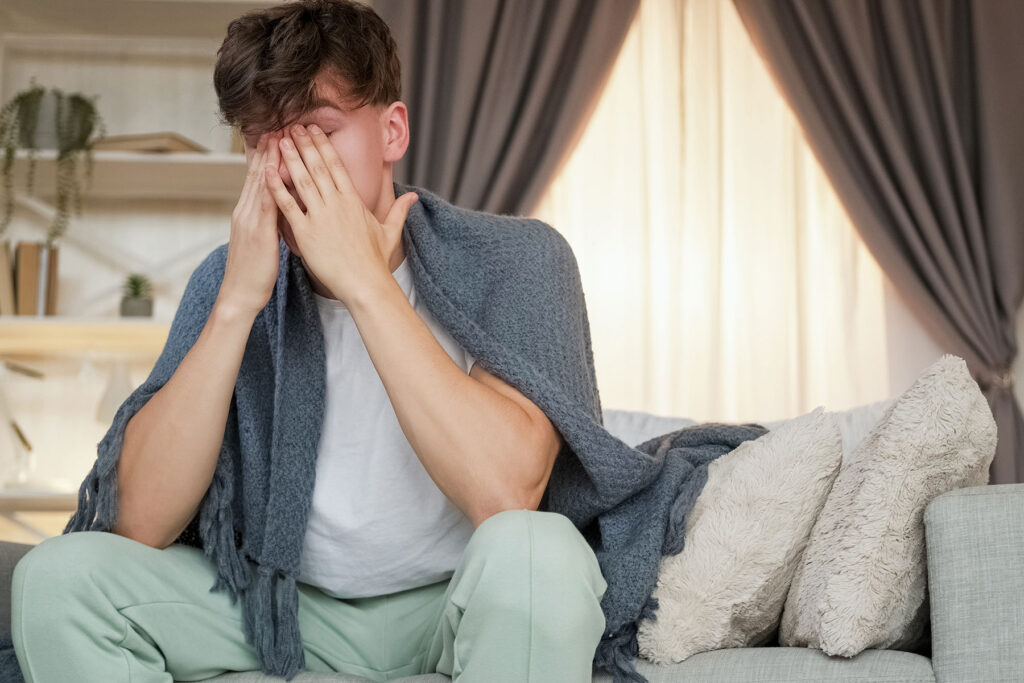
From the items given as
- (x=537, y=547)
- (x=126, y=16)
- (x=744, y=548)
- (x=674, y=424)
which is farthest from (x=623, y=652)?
(x=126, y=16)

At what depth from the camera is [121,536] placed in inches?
48.1

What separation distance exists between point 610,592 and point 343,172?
0.63 m

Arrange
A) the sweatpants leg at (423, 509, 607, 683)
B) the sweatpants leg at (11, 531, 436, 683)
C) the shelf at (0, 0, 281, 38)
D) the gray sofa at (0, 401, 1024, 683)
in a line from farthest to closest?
the shelf at (0, 0, 281, 38)
the gray sofa at (0, 401, 1024, 683)
the sweatpants leg at (11, 531, 436, 683)
the sweatpants leg at (423, 509, 607, 683)

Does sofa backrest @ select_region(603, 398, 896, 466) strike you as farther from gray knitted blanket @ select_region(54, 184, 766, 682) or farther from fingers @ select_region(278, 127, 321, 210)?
fingers @ select_region(278, 127, 321, 210)

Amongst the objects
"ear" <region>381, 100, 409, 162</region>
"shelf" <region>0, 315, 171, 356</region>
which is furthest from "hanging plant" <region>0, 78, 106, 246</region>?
"ear" <region>381, 100, 409, 162</region>

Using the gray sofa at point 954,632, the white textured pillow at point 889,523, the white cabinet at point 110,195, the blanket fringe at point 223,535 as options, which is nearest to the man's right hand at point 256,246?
the blanket fringe at point 223,535

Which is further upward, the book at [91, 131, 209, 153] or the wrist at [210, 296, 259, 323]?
the book at [91, 131, 209, 153]

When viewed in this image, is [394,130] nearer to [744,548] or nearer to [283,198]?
[283,198]

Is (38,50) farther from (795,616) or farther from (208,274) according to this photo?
(795,616)

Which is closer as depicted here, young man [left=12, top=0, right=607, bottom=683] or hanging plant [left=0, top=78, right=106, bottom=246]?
young man [left=12, top=0, right=607, bottom=683]

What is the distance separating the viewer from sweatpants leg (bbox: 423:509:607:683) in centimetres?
94

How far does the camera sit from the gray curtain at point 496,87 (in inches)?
128

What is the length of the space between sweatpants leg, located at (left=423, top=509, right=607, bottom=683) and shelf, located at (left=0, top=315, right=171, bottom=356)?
7.18 feet

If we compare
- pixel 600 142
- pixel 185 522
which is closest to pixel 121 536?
pixel 185 522
